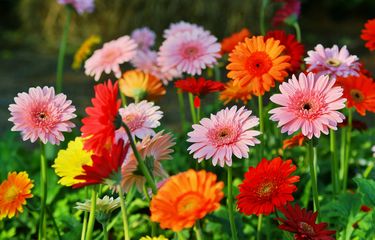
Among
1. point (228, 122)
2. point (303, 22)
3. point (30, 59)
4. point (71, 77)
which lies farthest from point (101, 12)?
point (228, 122)

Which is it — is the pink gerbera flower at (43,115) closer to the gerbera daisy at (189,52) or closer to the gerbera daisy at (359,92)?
the gerbera daisy at (189,52)

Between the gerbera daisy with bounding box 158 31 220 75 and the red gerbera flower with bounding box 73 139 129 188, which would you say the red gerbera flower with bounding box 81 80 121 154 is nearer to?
the red gerbera flower with bounding box 73 139 129 188

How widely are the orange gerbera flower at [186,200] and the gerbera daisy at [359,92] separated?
28.5 inches

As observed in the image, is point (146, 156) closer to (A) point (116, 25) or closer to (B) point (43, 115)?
(B) point (43, 115)

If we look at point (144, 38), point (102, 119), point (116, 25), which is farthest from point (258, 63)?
point (116, 25)

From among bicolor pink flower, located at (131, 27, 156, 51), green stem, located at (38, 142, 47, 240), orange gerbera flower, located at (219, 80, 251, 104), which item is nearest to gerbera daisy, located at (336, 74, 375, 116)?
orange gerbera flower, located at (219, 80, 251, 104)

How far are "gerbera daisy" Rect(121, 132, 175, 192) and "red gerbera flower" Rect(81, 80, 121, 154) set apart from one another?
9 centimetres

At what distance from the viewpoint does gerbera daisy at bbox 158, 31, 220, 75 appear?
1.68 meters

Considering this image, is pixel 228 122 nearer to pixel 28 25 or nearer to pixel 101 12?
pixel 101 12

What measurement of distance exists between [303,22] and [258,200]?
5.43 metres

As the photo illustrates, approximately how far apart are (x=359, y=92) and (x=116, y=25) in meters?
4.16

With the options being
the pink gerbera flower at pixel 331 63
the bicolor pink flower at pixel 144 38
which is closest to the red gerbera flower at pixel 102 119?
the pink gerbera flower at pixel 331 63

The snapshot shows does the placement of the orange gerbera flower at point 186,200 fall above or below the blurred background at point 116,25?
below

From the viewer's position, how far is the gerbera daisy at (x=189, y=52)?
1685 millimetres
